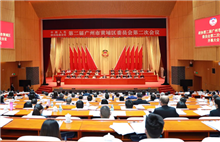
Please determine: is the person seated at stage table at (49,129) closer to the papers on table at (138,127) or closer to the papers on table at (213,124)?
the papers on table at (138,127)

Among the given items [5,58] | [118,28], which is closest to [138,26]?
[118,28]

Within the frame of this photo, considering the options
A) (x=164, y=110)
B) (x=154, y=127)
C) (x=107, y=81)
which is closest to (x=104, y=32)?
(x=107, y=81)

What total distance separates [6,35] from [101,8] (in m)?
6.40

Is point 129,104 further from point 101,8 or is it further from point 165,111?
point 101,8

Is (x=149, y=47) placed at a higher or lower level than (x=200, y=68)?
higher

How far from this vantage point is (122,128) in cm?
312

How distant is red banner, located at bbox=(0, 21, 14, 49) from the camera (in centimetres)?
1162

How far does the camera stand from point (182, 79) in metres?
15.0

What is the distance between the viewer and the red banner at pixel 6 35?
11.6 m

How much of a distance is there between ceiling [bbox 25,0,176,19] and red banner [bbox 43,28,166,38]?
1.13m

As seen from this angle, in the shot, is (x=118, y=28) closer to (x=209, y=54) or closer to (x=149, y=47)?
(x=149, y=47)

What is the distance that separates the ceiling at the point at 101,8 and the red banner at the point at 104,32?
1.13m

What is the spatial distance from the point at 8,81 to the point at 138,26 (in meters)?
9.85

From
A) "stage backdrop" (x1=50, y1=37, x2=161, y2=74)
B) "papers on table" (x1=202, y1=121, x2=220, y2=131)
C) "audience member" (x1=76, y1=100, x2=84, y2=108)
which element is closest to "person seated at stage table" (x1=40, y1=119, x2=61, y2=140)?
"papers on table" (x1=202, y1=121, x2=220, y2=131)
